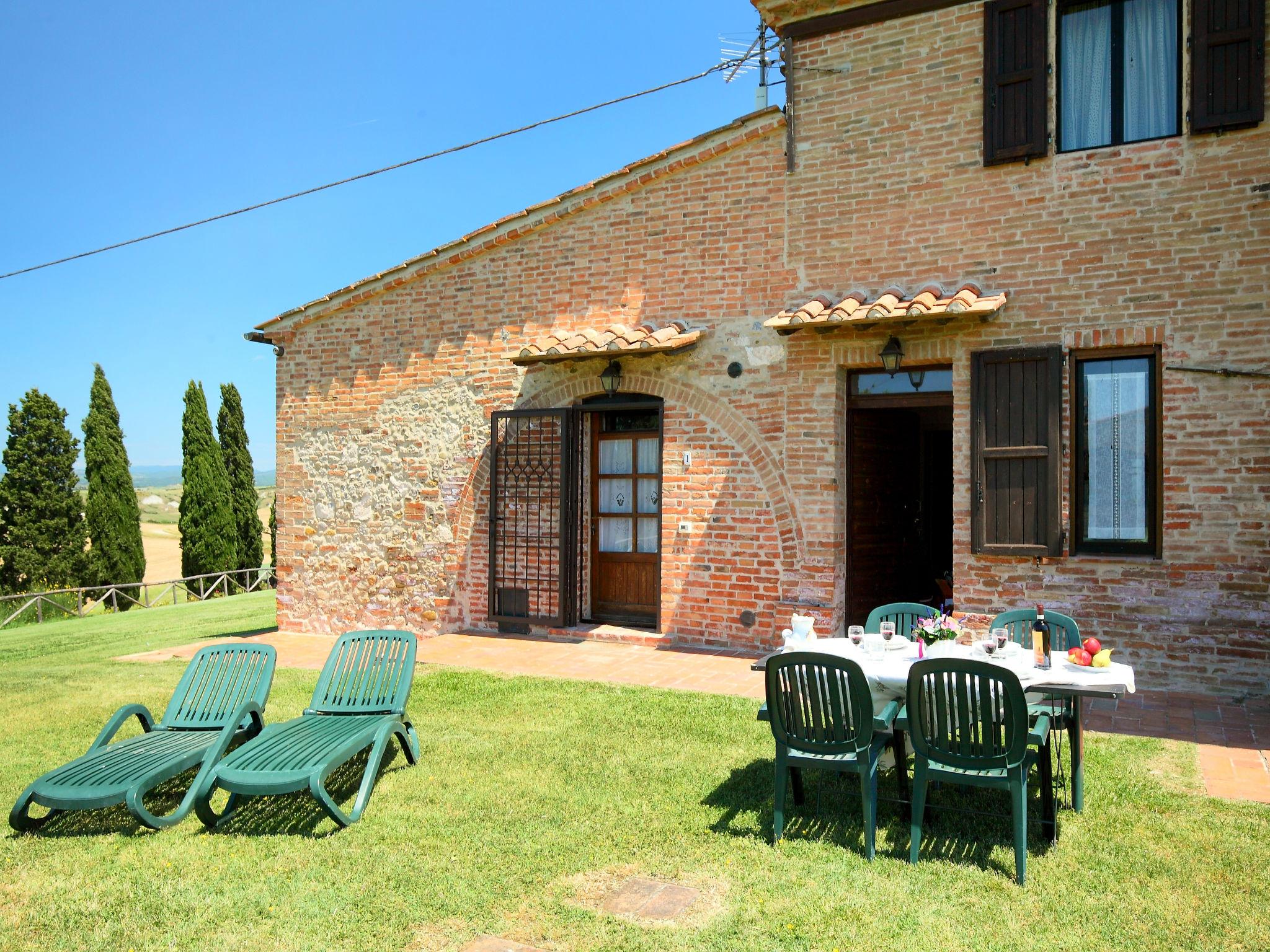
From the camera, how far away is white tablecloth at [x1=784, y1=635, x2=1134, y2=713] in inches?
165

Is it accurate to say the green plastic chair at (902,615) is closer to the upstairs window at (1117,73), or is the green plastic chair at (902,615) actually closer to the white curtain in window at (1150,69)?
the upstairs window at (1117,73)

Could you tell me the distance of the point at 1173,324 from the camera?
6.93 metres

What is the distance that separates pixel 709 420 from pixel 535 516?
2.31 meters

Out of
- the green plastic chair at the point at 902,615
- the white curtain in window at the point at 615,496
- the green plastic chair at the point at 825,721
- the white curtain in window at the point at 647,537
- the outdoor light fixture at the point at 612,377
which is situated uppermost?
the outdoor light fixture at the point at 612,377

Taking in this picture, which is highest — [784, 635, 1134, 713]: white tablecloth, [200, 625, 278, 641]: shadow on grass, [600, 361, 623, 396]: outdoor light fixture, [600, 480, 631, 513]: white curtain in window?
[600, 361, 623, 396]: outdoor light fixture

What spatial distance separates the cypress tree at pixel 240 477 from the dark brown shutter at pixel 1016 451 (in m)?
21.1

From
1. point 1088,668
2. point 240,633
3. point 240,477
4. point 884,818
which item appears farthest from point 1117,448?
point 240,477

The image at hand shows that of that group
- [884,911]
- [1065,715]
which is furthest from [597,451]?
[884,911]

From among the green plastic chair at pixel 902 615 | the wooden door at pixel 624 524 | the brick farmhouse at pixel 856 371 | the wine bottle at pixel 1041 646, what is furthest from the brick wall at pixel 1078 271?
the wine bottle at pixel 1041 646

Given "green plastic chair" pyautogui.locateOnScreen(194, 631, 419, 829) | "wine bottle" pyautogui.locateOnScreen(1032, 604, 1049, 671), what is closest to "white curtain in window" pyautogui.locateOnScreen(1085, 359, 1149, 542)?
"wine bottle" pyautogui.locateOnScreen(1032, 604, 1049, 671)

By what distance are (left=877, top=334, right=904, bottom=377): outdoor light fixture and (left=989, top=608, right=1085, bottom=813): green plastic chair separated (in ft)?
9.76

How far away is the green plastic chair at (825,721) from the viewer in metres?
4.11

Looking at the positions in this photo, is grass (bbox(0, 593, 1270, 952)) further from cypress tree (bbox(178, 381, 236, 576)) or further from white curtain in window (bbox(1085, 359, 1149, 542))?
cypress tree (bbox(178, 381, 236, 576))

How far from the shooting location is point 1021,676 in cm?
425
